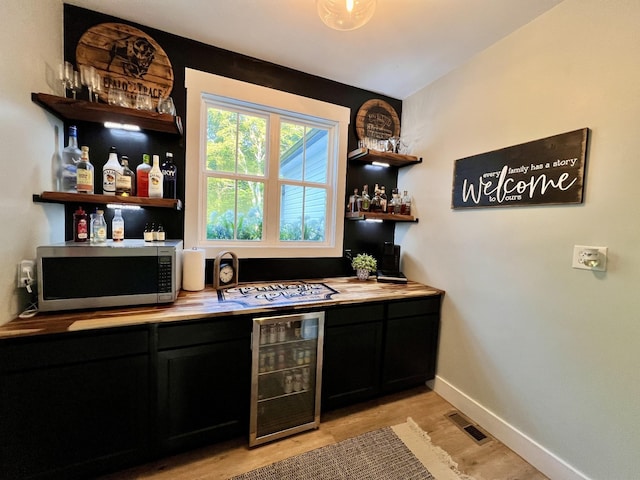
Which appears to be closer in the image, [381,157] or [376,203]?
[381,157]

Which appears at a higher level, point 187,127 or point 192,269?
point 187,127

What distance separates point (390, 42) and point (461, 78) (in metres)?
0.69

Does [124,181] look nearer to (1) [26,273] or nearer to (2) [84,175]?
(2) [84,175]

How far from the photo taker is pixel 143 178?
1812 mm

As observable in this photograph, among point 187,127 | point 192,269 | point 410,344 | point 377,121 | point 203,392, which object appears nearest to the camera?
point 203,392

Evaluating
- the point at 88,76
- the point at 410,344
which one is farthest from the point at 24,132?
the point at 410,344

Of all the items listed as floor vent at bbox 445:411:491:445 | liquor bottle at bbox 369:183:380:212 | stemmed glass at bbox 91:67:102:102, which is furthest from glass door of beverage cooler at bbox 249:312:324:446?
stemmed glass at bbox 91:67:102:102

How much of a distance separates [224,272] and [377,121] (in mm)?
2049

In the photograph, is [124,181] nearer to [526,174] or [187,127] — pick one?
[187,127]

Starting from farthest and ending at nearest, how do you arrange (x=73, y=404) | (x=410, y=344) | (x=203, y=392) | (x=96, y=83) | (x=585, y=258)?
(x=410, y=344) → (x=96, y=83) → (x=203, y=392) → (x=585, y=258) → (x=73, y=404)

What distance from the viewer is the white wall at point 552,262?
51.4 inches

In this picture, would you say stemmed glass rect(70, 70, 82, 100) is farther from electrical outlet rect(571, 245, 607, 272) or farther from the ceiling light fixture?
electrical outlet rect(571, 245, 607, 272)

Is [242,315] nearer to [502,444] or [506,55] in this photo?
[502,444]

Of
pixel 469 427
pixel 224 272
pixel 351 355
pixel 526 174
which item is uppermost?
pixel 526 174
